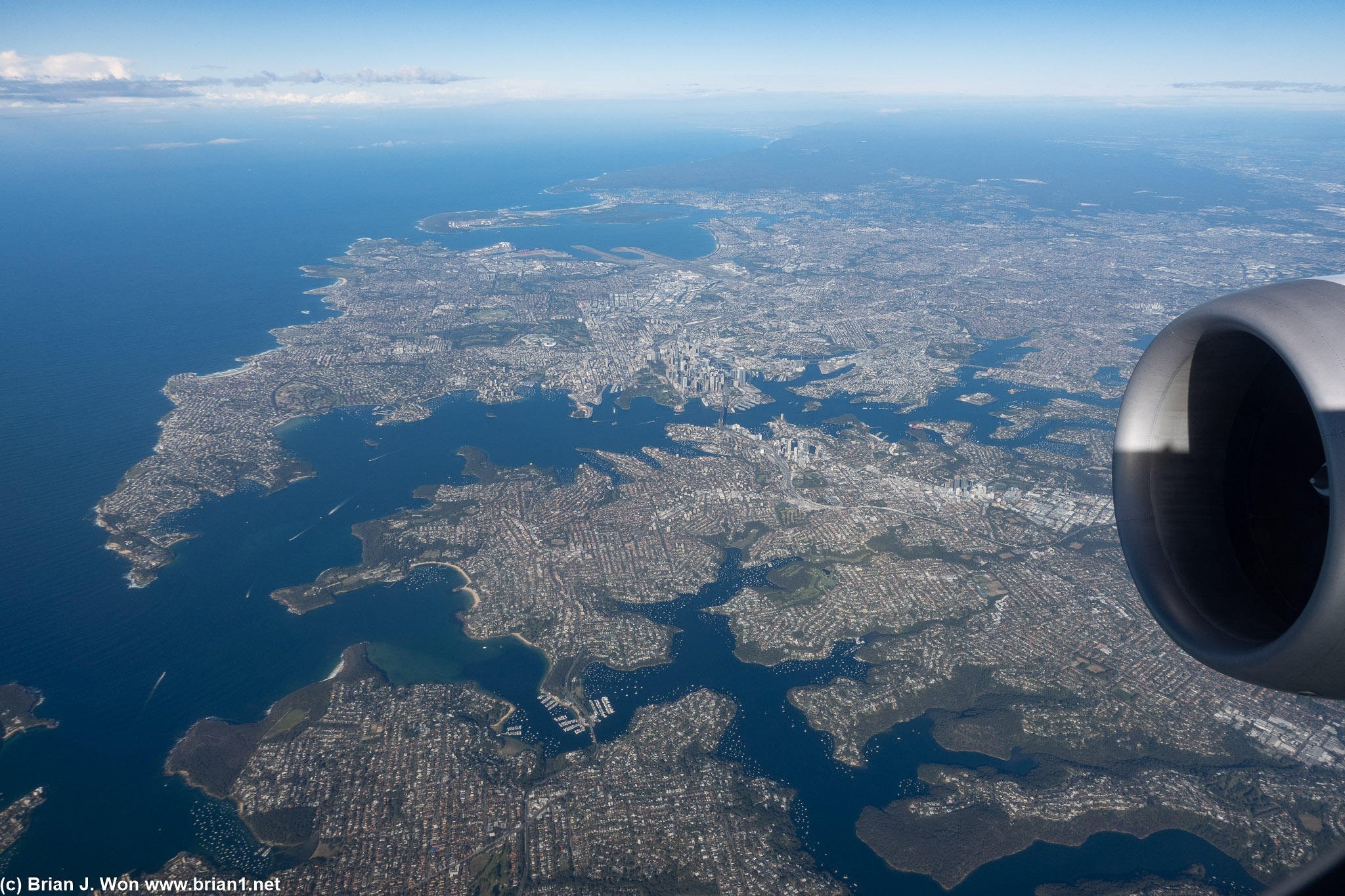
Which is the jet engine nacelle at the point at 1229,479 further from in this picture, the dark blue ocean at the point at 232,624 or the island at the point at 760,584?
the dark blue ocean at the point at 232,624

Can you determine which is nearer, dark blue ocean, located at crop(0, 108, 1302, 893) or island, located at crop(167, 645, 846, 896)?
island, located at crop(167, 645, 846, 896)

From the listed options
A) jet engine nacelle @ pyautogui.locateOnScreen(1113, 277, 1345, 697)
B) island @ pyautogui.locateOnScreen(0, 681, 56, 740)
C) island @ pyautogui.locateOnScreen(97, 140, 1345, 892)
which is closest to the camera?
jet engine nacelle @ pyautogui.locateOnScreen(1113, 277, 1345, 697)

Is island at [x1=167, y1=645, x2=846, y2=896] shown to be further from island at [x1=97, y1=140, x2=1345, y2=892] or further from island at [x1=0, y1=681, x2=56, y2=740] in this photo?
island at [x1=0, y1=681, x2=56, y2=740]

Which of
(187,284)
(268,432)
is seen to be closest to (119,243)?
(187,284)

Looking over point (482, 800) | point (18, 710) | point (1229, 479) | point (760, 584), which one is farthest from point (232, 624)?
point (1229, 479)

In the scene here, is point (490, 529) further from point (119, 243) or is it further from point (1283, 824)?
point (119, 243)

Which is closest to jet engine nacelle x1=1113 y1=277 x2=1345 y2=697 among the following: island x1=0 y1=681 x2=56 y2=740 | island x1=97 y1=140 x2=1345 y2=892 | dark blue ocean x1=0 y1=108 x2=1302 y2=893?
island x1=97 y1=140 x2=1345 y2=892

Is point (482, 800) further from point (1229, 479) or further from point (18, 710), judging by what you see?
point (1229, 479)

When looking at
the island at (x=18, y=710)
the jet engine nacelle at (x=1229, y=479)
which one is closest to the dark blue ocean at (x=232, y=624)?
the island at (x=18, y=710)
